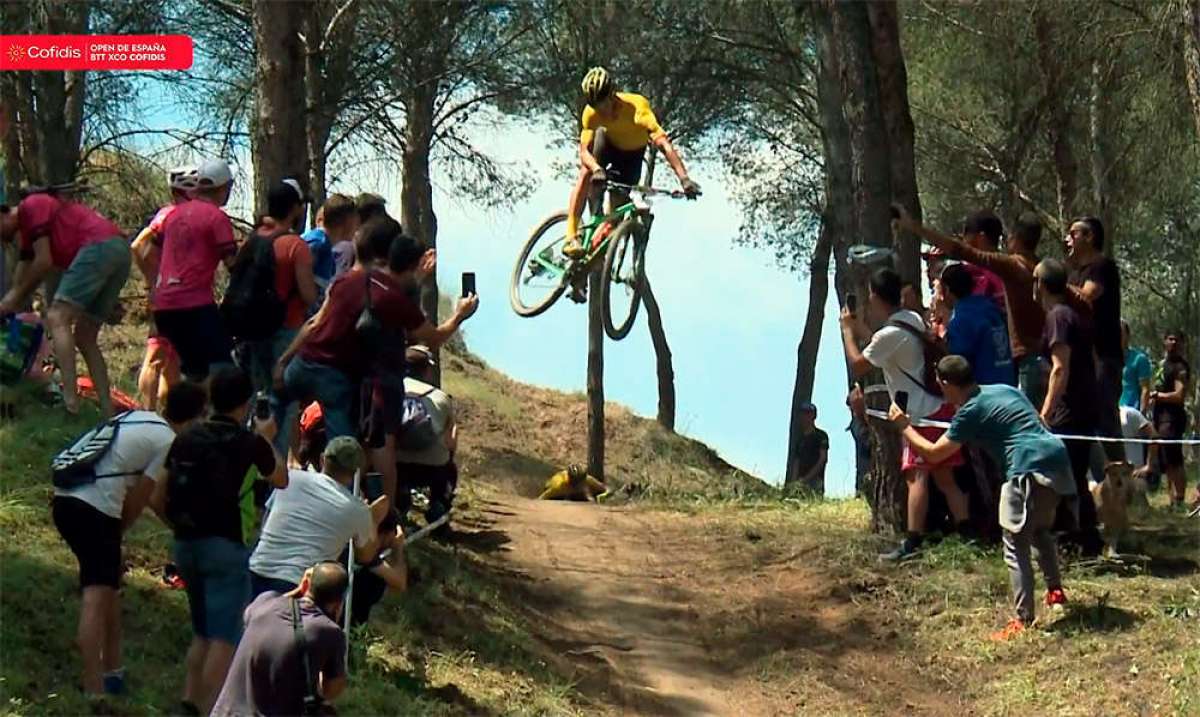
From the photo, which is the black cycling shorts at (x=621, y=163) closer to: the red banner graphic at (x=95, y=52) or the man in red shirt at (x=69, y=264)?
the man in red shirt at (x=69, y=264)

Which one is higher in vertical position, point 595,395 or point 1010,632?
point 595,395

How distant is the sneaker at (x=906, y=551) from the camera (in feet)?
35.1

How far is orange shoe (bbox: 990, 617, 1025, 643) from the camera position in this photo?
9.30 meters

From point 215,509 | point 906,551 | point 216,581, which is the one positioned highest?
point 215,509

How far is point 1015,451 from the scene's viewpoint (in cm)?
901

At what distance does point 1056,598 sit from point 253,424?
4038 mm

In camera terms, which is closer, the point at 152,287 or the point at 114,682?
the point at 114,682

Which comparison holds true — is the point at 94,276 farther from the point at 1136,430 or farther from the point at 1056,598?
the point at 1136,430

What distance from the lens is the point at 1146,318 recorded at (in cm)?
3111

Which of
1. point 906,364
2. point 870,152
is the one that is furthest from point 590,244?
point 906,364

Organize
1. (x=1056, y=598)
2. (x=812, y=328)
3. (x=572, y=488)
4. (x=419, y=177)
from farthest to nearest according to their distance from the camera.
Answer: (x=812, y=328) → (x=419, y=177) → (x=572, y=488) → (x=1056, y=598)

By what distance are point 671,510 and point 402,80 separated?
6.06 meters

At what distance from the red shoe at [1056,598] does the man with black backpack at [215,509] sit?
4112 millimetres

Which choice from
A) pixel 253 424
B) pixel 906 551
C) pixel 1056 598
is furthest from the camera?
pixel 906 551
